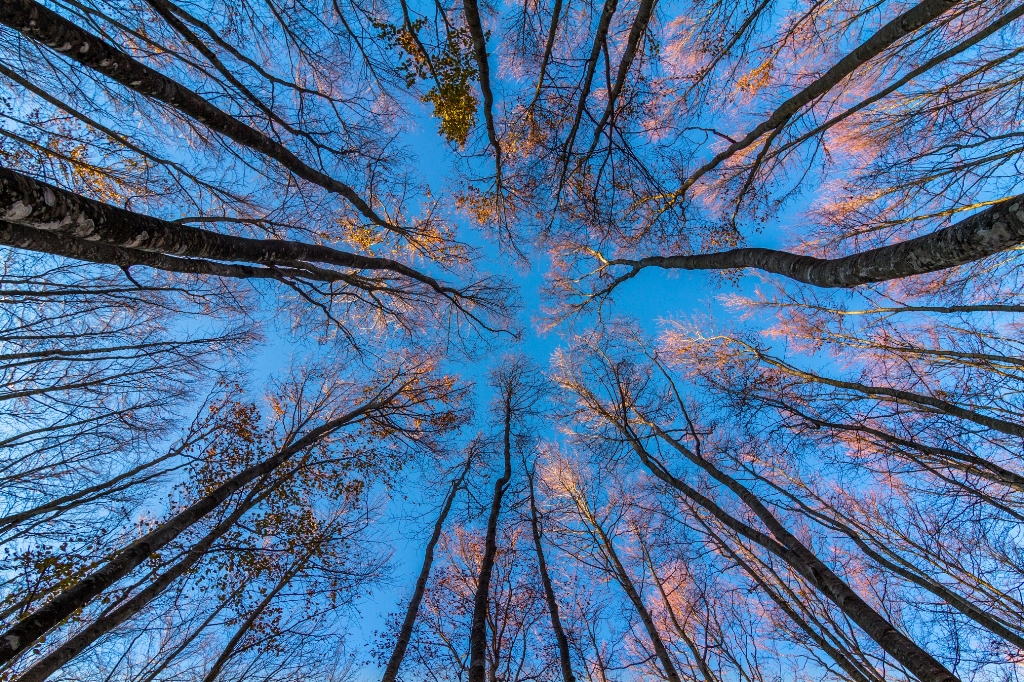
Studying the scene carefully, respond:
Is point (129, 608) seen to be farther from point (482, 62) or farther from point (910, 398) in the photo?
point (910, 398)

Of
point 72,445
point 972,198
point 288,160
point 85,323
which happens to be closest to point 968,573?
point 972,198

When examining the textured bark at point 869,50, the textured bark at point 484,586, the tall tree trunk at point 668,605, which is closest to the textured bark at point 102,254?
the textured bark at point 484,586

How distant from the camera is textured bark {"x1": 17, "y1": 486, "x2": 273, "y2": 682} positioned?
470 centimetres

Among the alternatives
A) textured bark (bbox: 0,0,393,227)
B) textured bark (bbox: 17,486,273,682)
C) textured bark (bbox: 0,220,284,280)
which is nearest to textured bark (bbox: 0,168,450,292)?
textured bark (bbox: 0,220,284,280)

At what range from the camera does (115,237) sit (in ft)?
10.1

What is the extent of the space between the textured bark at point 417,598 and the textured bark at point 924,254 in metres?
8.30

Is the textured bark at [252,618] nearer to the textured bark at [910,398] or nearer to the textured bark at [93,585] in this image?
the textured bark at [93,585]

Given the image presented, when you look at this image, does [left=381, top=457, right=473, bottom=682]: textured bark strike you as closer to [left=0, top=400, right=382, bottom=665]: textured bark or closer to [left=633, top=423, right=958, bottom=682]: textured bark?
[left=0, top=400, right=382, bottom=665]: textured bark

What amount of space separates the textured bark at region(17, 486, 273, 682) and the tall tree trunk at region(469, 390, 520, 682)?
4.55 metres

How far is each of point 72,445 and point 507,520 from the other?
9250 millimetres

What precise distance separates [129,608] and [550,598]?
7.19 metres

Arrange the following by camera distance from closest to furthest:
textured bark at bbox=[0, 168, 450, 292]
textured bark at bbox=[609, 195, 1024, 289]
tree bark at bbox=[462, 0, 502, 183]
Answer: textured bark at bbox=[609, 195, 1024, 289], textured bark at bbox=[0, 168, 450, 292], tree bark at bbox=[462, 0, 502, 183]

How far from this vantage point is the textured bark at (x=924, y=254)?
2.18 m

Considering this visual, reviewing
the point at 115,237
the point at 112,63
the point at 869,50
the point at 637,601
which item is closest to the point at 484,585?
the point at 637,601
